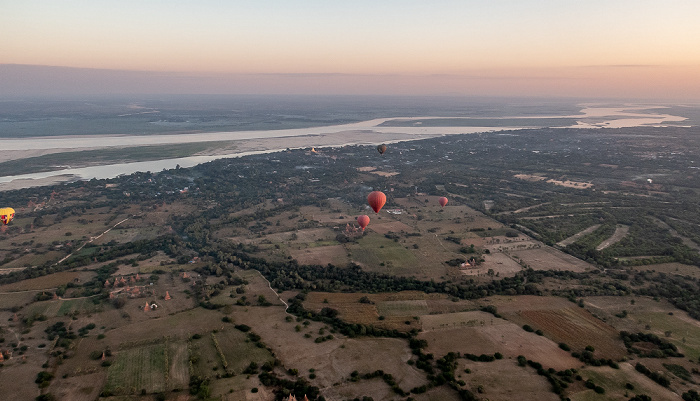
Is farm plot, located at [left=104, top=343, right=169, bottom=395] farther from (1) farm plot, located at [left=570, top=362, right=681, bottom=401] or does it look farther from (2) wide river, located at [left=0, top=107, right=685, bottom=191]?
(2) wide river, located at [left=0, top=107, right=685, bottom=191]

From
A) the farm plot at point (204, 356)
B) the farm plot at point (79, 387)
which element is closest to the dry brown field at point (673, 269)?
the farm plot at point (204, 356)

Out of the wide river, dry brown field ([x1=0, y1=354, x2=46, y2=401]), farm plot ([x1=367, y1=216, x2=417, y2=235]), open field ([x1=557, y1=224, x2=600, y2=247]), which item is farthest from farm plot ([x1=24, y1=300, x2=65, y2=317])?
the wide river

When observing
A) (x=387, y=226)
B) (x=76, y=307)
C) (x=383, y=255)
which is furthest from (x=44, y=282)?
(x=387, y=226)

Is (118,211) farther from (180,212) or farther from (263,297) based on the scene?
(263,297)

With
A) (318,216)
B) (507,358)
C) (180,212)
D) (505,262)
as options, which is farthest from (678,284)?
(180,212)

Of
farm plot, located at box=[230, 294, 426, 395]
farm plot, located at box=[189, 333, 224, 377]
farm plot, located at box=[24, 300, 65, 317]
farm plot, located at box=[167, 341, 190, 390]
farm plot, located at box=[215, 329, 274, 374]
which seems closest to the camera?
farm plot, located at box=[167, 341, 190, 390]
